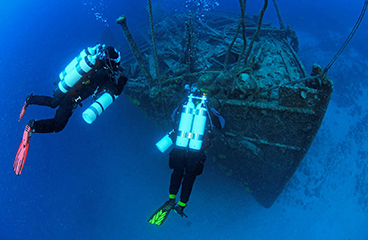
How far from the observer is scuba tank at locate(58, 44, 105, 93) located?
3580 millimetres

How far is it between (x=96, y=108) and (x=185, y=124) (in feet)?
6.31

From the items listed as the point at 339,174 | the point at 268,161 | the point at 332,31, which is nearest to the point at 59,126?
the point at 268,161

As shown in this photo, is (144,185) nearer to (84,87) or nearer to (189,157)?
(189,157)

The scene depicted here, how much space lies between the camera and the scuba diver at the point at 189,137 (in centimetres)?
340

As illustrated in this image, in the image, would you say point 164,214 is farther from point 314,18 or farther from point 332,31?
point 314,18

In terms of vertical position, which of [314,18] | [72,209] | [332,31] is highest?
[314,18]

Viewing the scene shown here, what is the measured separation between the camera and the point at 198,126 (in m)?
3.38

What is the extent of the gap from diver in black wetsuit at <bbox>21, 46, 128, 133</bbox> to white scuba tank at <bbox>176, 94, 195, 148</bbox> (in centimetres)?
175

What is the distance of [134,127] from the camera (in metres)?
9.74

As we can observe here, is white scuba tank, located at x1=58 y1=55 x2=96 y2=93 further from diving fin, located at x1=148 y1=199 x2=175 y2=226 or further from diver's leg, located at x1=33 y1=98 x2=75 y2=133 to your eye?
diving fin, located at x1=148 y1=199 x2=175 y2=226

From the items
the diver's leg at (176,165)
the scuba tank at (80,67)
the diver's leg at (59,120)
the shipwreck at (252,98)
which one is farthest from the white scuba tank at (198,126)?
the diver's leg at (59,120)

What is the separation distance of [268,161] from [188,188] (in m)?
2.57

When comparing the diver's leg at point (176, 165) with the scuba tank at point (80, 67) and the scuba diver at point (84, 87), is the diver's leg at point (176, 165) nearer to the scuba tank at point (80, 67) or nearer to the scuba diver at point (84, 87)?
the scuba diver at point (84, 87)

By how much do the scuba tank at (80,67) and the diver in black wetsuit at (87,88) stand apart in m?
0.08
